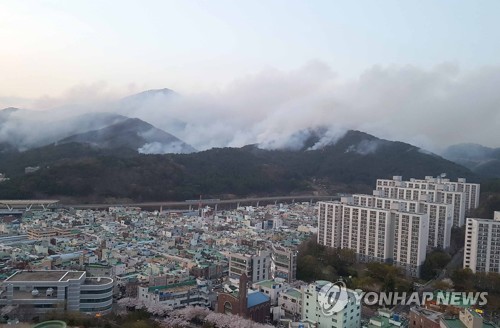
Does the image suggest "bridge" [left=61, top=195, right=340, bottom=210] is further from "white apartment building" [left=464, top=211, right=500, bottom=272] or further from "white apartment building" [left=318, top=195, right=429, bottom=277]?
"white apartment building" [left=464, top=211, right=500, bottom=272]

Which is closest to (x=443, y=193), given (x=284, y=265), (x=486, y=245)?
(x=486, y=245)

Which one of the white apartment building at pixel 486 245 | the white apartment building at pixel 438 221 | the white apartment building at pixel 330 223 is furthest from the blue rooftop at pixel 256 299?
the white apartment building at pixel 438 221

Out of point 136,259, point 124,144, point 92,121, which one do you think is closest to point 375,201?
point 136,259

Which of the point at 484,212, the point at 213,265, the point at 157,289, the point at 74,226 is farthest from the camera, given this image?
the point at 484,212

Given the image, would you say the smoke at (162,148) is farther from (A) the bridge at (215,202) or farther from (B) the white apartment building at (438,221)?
(B) the white apartment building at (438,221)

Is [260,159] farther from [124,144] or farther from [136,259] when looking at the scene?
[136,259]

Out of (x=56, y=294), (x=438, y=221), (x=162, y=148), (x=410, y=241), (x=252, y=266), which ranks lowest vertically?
(x=56, y=294)

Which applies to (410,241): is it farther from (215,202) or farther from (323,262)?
(215,202)
